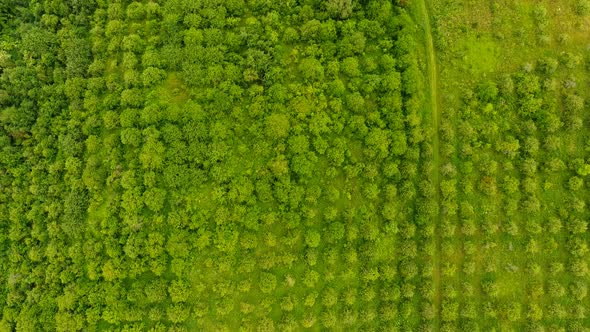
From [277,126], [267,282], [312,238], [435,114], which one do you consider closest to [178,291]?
[267,282]

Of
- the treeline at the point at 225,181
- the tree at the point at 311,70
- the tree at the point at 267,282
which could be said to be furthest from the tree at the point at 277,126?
the tree at the point at 267,282

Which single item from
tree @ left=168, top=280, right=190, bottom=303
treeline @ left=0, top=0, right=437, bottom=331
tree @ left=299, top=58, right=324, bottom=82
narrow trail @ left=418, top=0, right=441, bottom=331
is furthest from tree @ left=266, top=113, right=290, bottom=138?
tree @ left=168, top=280, right=190, bottom=303

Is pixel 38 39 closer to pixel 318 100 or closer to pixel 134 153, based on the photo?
pixel 134 153

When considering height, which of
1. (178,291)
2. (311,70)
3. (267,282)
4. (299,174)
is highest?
(311,70)

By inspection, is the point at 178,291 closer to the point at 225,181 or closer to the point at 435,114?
the point at 225,181

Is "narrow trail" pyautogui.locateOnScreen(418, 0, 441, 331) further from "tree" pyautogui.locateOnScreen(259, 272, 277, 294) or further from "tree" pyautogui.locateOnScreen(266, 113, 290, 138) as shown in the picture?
"tree" pyautogui.locateOnScreen(259, 272, 277, 294)

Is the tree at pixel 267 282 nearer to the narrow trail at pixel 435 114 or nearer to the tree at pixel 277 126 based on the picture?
the tree at pixel 277 126
